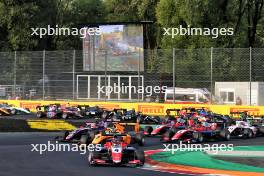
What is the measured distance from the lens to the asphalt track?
1268 centimetres

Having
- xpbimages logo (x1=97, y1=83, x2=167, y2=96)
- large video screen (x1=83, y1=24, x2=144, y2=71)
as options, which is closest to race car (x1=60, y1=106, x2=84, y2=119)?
xpbimages logo (x1=97, y1=83, x2=167, y2=96)

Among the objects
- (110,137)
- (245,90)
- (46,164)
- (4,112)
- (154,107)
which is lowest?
(46,164)

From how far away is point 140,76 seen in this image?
3253 centimetres

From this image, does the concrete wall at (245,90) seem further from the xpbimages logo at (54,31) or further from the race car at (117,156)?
the race car at (117,156)

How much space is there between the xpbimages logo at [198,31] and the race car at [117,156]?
27743mm

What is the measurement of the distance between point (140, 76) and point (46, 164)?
18736mm

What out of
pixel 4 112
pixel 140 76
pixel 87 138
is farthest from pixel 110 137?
pixel 140 76

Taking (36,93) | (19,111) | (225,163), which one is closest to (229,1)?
(36,93)

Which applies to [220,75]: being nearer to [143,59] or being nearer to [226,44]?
[143,59]

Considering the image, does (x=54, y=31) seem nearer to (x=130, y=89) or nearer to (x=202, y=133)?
(x=130, y=89)

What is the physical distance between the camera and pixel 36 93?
34.8m

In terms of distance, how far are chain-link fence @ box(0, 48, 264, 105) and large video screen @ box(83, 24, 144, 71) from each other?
7 cm

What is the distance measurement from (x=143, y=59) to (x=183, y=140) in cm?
1470

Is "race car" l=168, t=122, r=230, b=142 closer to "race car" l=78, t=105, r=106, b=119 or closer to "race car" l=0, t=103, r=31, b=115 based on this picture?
"race car" l=78, t=105, r=106, b=119
